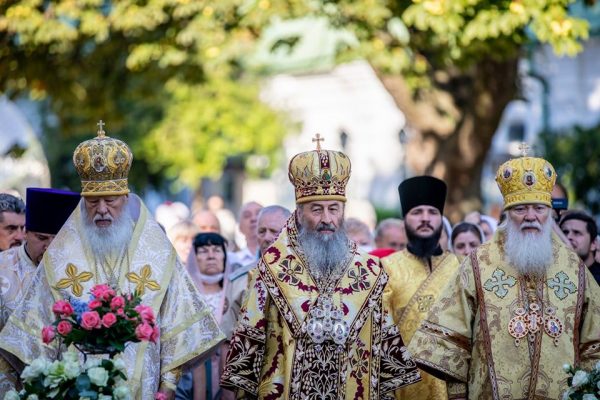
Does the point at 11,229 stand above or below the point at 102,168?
above

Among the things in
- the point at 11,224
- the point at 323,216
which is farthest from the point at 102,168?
the point at 11,224

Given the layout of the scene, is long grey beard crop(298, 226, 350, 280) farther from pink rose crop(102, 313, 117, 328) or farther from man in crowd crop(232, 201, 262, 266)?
man in crowd crop(232, 201, 262, 266)

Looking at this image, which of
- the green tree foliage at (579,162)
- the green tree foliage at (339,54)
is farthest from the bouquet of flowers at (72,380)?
the green tree foliage at (579,162)

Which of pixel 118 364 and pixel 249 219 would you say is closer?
pixel 118 364

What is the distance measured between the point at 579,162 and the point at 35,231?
17469 millimetres

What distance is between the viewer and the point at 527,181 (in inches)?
331

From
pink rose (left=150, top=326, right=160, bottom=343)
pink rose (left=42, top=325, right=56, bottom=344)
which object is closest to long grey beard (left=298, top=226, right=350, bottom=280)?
pink rose (left=150, top=326, right=160, bottom=343)

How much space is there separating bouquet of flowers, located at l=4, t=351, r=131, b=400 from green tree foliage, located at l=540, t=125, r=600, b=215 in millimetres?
17877

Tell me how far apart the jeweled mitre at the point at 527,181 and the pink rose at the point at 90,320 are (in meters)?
2.67

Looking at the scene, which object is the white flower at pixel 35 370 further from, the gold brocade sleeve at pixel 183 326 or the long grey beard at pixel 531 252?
the long grey beard at pixel 531 252

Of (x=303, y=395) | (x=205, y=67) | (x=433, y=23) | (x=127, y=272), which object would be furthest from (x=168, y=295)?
(x=205, y=67)

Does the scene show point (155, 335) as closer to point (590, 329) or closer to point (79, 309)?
point (79, 309)

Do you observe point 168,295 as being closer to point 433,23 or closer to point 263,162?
point 433,23

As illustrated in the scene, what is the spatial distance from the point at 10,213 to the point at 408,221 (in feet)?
9.43
